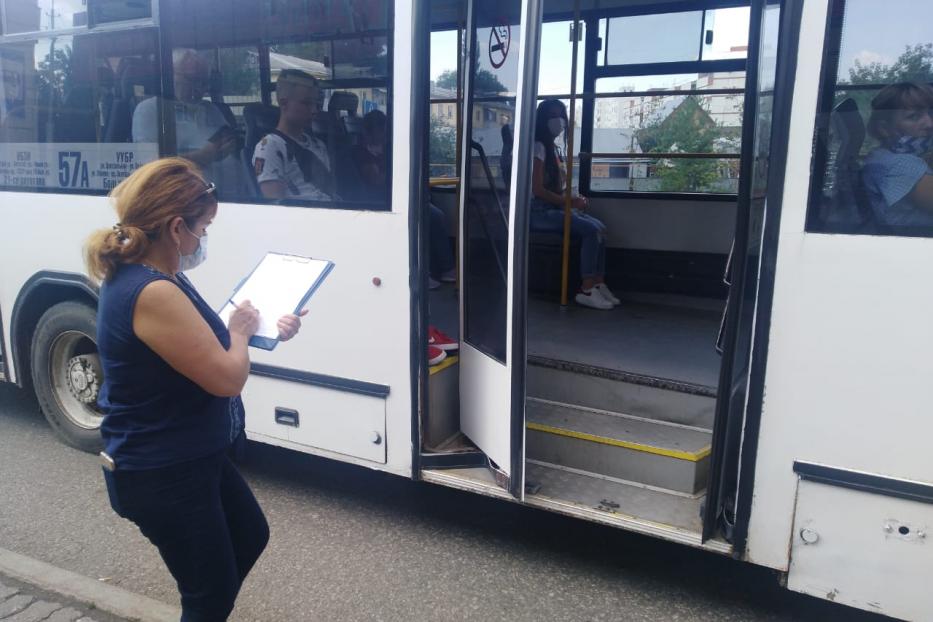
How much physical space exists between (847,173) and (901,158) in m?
0.16

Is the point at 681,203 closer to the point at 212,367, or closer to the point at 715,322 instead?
the point at 715,322

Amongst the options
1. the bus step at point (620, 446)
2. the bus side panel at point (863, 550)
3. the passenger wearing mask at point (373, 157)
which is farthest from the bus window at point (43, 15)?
the bus side panel at point (863, 550)

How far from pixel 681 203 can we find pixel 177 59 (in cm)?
378

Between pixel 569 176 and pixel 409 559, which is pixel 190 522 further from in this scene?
pixel 569 176

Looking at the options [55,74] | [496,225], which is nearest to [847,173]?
[496,225]

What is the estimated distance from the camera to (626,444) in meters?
3.32

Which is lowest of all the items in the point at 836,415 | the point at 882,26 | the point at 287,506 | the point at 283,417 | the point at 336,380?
the point at 287,506

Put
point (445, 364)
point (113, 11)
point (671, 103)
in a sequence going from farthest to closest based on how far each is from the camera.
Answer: point (671, 103) → point (113, 11) → point (445, 364)

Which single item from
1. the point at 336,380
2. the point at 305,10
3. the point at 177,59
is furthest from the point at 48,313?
the point at 305,10

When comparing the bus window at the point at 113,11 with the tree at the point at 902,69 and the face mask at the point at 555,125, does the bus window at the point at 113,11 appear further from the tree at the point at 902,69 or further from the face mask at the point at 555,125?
the tree at the point at 902,69

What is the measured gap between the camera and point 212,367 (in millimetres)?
1962

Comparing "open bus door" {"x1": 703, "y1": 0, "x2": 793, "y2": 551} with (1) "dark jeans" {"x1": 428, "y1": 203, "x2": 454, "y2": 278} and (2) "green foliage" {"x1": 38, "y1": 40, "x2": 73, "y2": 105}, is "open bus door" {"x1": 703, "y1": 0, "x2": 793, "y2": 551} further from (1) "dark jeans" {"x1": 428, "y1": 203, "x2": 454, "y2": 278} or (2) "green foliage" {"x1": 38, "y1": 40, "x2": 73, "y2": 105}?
(2) "green foliage" {"x1": 38, "y1": 40, "x2": 73, "y2": 105}

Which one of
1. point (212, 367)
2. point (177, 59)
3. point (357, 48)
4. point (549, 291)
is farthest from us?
point (549, 291)

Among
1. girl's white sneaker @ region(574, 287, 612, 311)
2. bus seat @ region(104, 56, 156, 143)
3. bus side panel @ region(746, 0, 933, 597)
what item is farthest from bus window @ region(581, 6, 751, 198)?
bus seat @ region(104, 56, 156, 143)
